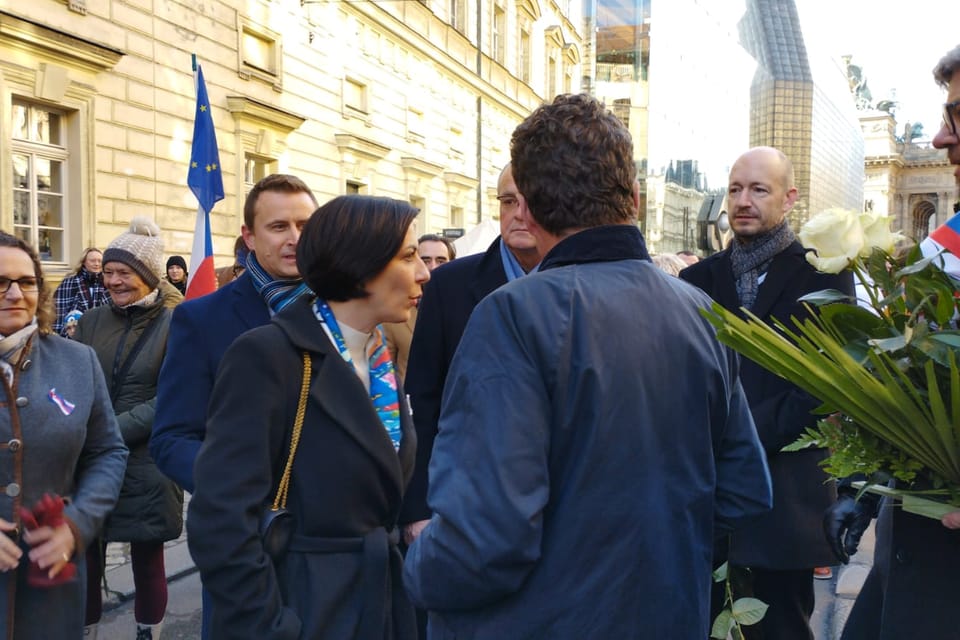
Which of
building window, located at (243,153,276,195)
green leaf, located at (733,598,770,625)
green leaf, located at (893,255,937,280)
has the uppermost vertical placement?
building window, located at (243,153,276,195)

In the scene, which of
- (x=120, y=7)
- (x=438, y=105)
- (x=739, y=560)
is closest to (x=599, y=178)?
(x=739, y=560)

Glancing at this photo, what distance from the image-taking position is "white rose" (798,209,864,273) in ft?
6.26

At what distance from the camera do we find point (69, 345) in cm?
295

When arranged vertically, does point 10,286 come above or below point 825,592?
above

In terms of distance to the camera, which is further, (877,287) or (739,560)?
(739,560)

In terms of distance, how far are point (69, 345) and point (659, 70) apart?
118 ft

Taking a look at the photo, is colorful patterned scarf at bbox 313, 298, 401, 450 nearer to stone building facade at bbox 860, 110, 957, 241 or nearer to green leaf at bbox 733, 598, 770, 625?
green leaf at bbox 733, 598, 770, 625

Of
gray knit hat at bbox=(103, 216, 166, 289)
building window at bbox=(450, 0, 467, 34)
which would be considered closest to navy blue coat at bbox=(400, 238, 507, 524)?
gray knit hat at bbox=(103, 216, 166, 289)

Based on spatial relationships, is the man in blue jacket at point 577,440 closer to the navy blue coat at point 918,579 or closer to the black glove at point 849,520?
the navy blue coat at point 918,579

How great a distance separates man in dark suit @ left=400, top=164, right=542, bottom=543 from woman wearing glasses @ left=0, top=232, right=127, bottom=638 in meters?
1.02

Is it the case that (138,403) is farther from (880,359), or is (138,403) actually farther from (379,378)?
(880,359)

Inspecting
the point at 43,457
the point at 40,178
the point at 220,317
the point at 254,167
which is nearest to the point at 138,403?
the point at 43,457

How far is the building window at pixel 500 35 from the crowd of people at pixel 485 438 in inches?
957

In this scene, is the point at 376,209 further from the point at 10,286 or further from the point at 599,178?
the point at 10,286
